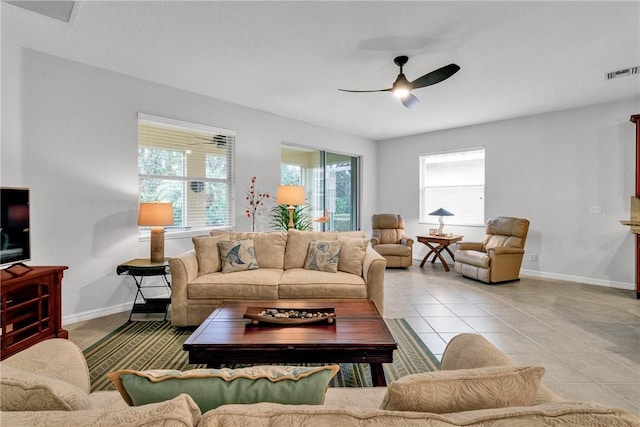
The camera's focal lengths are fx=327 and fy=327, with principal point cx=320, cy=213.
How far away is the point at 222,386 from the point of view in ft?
2.54

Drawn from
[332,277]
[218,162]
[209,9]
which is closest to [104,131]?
[218,162]

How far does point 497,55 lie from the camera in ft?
10.8

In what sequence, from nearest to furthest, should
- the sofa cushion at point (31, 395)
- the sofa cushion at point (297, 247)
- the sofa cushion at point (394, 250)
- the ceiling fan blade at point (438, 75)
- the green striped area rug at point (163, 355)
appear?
the sofa cushion at point (31, 395)
the green striped area rug at point (163, 355)
the ceiling fan blade at point (438, 75)
the sofa cushion at point (297, 247)
the sofa cushion at point (394, 250)

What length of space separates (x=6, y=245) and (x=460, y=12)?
406 centimetres

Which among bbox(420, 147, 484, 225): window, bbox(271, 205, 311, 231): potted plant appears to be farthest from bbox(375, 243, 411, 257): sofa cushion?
bbox(271, 205, 311, 231): potted plant

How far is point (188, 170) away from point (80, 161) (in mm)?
1259

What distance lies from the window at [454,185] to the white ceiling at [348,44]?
1.93 metres

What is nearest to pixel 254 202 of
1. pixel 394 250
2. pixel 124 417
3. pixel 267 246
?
pixel 267 246

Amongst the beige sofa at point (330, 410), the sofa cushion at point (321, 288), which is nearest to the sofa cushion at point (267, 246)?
the sofa cushion at point (321, 288)

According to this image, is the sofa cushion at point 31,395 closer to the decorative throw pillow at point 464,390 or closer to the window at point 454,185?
the decorative throw pillow at point 464,390

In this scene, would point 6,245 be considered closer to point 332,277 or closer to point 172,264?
point 172,264

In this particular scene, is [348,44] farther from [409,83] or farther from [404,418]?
[404,418]

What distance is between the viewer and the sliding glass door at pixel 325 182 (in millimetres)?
6159

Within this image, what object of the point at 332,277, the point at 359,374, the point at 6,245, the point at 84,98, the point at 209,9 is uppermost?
the point at 209,9
